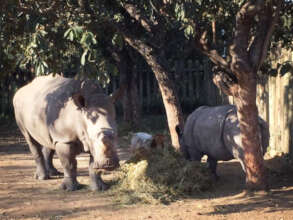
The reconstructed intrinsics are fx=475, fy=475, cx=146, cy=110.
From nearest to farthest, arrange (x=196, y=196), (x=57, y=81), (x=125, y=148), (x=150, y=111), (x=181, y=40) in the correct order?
(x=196, y=196)
(x=57, y=81)
(x=125, y=148)
(x=181, y=40)
(x=150, y=111)

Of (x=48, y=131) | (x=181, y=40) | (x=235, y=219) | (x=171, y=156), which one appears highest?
(x=181, y=40)

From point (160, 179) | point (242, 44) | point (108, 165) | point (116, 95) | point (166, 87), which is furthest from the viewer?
point (166, 87)

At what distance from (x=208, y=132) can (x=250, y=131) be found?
1.14m

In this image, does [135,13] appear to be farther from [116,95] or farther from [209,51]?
[209,51]

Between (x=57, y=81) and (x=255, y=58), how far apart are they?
11.1ft

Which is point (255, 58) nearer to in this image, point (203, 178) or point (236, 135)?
point (236, 135)

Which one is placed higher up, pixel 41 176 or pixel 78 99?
pixel 78 99

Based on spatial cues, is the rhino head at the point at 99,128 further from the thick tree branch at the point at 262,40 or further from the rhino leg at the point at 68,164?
the thick tree branch at the point at 262,40

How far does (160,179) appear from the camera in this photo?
21.2ft

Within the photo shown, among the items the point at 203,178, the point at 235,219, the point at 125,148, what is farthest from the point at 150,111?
the point at 235,219

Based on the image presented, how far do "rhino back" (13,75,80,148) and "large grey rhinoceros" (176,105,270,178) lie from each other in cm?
194

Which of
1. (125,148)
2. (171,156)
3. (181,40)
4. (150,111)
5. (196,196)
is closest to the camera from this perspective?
(196,196)

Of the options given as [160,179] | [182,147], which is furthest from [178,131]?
[160,179]

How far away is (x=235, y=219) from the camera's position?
16.9 ft
